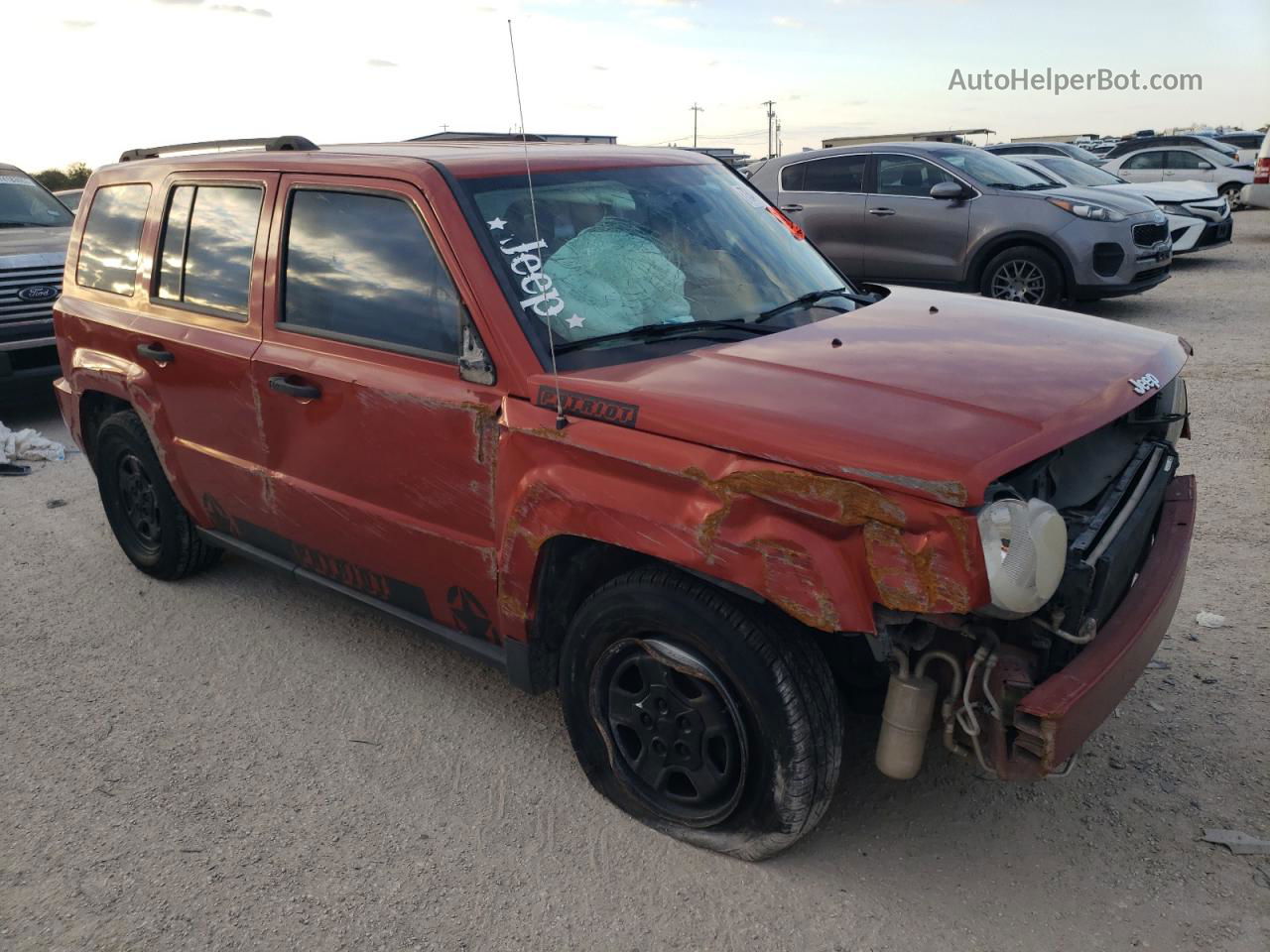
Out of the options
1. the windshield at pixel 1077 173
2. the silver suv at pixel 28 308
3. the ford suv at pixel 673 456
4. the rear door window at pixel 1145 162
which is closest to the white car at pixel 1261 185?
the windshield at pixel 1077 173

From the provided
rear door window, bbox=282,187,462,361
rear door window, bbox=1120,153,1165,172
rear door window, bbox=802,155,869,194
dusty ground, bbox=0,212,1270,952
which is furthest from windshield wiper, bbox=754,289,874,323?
rear door window, bbox=1120,153,1165,172

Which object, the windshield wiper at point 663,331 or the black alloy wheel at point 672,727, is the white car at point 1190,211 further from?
the black alloy wheel at point 672,727

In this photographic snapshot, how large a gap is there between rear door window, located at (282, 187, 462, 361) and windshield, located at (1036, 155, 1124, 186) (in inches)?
374

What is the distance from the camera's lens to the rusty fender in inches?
85.3

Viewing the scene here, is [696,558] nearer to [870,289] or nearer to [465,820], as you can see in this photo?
[465,820]

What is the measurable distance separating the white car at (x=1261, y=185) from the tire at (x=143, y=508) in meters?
15.1

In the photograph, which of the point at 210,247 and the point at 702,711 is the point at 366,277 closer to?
the point at 210,247

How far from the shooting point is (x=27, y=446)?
7.07 m

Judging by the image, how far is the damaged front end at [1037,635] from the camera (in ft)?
7.14

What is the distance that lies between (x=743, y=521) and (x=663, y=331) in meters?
0.86

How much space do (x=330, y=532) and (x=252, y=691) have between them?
0.75 meters

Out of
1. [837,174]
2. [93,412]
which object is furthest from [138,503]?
[837,174]

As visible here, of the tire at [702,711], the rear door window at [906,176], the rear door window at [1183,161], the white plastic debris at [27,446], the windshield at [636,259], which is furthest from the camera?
the rear door window at [1183,161]

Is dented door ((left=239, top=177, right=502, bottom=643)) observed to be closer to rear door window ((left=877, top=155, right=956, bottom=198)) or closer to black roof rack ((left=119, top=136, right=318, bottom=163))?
black roof rack ((left=119, top=136, right=318, bottom=163))
